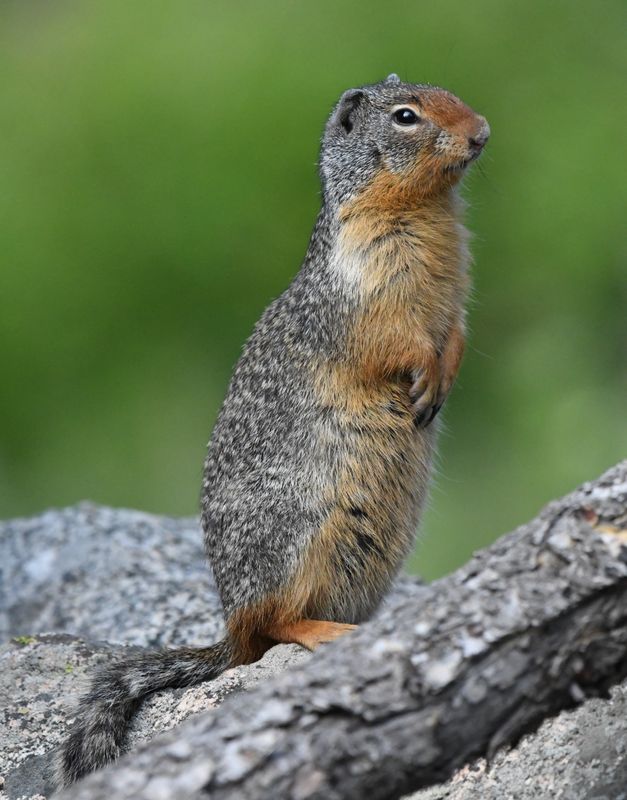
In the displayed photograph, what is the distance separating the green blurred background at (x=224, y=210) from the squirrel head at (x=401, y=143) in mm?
6157

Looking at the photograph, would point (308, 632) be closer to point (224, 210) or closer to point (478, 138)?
point (478, 138)

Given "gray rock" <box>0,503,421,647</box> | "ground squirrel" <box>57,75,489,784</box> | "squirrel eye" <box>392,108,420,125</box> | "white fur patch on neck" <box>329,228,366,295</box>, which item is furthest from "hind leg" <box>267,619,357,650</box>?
"squirrel eye" <box>392,108,420,125</box>

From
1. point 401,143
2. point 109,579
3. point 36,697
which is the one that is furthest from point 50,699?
point 401,143

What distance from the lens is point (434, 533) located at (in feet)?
34.6

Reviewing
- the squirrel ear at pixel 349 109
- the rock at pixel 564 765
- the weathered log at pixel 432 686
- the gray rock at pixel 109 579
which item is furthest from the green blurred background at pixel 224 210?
the weathered log at pixel 432 686

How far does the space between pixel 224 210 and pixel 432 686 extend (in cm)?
1033

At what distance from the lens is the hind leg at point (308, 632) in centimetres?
489

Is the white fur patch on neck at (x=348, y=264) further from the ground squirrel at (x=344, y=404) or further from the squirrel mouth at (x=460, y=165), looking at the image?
the squirrel mouth at (x=460, y=165)

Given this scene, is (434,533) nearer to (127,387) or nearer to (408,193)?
(127,387)

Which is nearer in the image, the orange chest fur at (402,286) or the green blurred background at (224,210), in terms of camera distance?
the orange chest fur at (402,286)

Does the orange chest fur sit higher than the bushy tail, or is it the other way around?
the orange chest fur

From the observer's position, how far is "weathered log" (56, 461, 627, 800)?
9.08 feet

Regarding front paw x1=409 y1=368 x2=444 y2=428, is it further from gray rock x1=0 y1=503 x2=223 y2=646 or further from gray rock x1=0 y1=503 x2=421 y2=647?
gray rock x1=0 y1=503 x2=223 y2=646

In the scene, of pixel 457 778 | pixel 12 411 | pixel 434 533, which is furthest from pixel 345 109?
pixel 12 411
